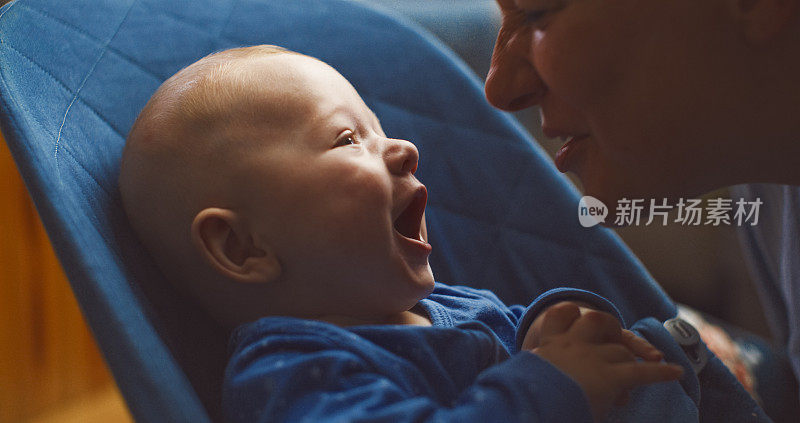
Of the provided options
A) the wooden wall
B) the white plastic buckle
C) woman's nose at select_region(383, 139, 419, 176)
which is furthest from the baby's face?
the wooden wall

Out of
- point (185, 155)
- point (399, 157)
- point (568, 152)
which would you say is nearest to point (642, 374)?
point (568, 152)

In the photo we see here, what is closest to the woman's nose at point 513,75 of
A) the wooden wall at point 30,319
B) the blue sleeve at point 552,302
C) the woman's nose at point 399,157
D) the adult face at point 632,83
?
the adult face at point 632,83

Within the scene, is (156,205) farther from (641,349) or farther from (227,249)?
(641,349)

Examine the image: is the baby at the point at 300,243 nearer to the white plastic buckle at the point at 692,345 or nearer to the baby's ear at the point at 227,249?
the baby's ear at the point at 227,249

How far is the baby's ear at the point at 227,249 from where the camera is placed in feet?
2.00

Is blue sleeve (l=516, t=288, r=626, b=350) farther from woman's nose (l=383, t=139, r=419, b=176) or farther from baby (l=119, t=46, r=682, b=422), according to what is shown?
woman's nose (l=383, t=139, r=419, b=176)

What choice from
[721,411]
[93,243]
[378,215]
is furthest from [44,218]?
[721,411]

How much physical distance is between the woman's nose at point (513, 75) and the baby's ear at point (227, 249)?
26 centimetres

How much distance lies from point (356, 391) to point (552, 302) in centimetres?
27

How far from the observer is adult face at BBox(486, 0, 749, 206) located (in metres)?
0.44

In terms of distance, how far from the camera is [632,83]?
0.46m

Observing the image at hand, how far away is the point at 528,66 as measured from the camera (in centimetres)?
52

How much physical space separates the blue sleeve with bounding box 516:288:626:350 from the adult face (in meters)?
0.21

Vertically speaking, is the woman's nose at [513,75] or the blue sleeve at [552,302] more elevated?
the woman's nose at [513,75]
